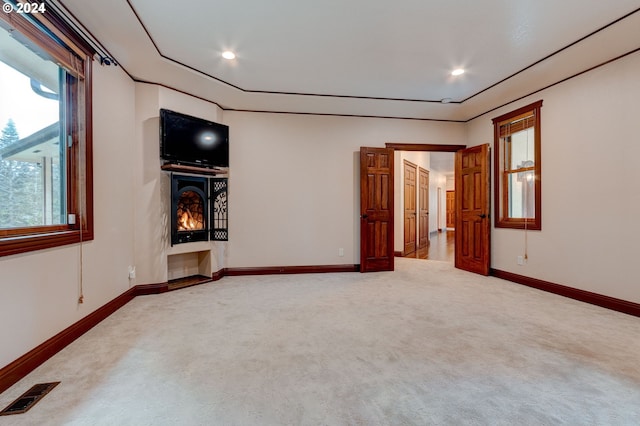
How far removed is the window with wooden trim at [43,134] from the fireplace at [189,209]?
46.1 inches

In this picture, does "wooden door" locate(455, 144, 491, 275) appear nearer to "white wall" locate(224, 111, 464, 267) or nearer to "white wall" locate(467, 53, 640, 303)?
"white wall" locate(467, 53, 640, 303)

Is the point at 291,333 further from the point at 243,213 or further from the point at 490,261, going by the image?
the point at 490,261

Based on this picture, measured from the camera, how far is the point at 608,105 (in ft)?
10.6

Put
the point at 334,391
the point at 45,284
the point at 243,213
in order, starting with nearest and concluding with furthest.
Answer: the point at 334,391 → the point at 45,284 → the point at 243,213

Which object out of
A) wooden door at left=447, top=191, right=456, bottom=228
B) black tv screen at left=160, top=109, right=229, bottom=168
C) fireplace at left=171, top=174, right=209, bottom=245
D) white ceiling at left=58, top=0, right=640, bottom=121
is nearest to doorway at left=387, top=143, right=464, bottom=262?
white ceiling at left=58, top=0, right=640, bottom=121

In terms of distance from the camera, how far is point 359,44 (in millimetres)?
2951

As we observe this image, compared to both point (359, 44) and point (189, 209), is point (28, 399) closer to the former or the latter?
point (189, 209)

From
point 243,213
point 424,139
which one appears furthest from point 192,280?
point 424,139

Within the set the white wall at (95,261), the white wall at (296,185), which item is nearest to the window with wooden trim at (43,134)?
the white wall at (95,261)

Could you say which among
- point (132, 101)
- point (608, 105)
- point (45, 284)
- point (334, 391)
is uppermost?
point (132, 101)

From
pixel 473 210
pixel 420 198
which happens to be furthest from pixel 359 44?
pixel 420 198

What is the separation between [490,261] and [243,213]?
4.21m

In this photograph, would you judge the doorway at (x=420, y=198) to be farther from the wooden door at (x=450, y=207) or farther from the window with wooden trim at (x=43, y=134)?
the window with wooden trim at (x=43, y=134)

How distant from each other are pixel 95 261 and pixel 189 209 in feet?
5.09
